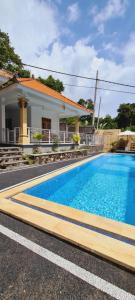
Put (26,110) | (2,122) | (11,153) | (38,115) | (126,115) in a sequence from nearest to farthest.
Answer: (11,153)
(26,110)
(2,122)
(38,115)
(126,115)

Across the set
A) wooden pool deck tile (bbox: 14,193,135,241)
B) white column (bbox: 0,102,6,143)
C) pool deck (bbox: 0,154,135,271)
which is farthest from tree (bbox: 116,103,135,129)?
pool deck (bbox: 0,154,135,271)

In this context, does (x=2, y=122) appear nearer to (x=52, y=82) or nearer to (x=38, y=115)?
(x=38, y=115)

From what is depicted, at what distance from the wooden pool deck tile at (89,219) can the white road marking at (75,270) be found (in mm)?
1035

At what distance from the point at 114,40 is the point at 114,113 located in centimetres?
4309

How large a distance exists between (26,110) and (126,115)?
144ft

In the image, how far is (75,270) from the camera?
205 centimetres

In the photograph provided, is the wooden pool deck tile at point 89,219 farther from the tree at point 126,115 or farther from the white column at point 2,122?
the tree at point 126,115

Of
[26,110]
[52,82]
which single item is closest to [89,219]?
[26,110]

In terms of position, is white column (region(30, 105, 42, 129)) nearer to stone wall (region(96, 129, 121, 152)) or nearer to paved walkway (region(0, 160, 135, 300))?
stone wall (region(96, 129, 121, 152))

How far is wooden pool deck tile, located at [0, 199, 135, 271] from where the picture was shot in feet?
7.47

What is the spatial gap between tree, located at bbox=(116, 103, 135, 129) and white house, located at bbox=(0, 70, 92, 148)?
121ft

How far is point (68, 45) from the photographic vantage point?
524 inches

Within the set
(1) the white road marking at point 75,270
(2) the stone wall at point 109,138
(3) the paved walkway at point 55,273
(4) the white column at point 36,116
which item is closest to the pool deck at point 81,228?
(3) the paved walkway at point 55,273

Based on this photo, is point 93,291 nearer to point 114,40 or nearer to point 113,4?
point 113,4
